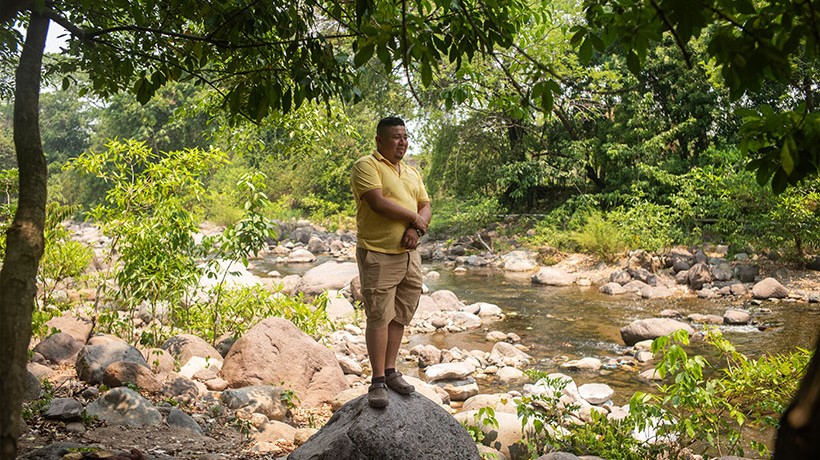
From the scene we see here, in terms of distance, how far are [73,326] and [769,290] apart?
11353mm

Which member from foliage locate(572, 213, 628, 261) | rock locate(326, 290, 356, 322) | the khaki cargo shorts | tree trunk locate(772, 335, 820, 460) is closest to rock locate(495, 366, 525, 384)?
rock locate(326, 290, 356, 322)

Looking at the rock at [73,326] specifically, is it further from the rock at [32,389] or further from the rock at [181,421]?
the rock at [181,421]

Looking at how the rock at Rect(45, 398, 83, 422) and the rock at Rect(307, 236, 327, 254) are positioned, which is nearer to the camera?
the rock at Rect(45, 398, 83, 422)

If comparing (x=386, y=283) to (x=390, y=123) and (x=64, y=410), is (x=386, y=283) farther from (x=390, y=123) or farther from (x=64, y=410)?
(x=64, y=410)

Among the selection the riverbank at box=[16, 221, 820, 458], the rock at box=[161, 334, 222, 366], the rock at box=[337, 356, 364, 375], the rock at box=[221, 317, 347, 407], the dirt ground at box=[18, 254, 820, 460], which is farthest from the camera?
the rock at box=[337, 356, 364, 375]

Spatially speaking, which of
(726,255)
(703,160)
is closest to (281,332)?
(726,255)

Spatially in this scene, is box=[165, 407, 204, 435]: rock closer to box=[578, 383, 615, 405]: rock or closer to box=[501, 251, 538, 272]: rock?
box=[578, 383, 615, 405]: rock

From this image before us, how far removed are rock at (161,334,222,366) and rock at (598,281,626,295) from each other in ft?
29.7

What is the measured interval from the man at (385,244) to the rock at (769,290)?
32.9ft

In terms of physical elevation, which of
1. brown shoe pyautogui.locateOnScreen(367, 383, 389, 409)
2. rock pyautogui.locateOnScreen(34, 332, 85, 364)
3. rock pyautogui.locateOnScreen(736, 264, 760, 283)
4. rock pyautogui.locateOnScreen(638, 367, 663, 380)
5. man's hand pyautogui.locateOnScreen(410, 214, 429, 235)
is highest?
man's hand pyautogui.locateOnScreen(410, 214, 429, 235)

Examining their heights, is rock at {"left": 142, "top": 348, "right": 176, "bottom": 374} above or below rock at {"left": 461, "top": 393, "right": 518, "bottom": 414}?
above

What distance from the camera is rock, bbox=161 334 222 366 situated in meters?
6.23

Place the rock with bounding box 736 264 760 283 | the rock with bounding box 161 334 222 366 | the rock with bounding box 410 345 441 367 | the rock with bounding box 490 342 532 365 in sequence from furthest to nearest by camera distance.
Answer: the rock with bounding box 736 264 760 283, the rock with bounding box 490 342 532 365, the rock with bounding box 410 345 441 367, the rock with bounding box 161 334 222 366

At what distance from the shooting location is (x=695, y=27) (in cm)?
159
